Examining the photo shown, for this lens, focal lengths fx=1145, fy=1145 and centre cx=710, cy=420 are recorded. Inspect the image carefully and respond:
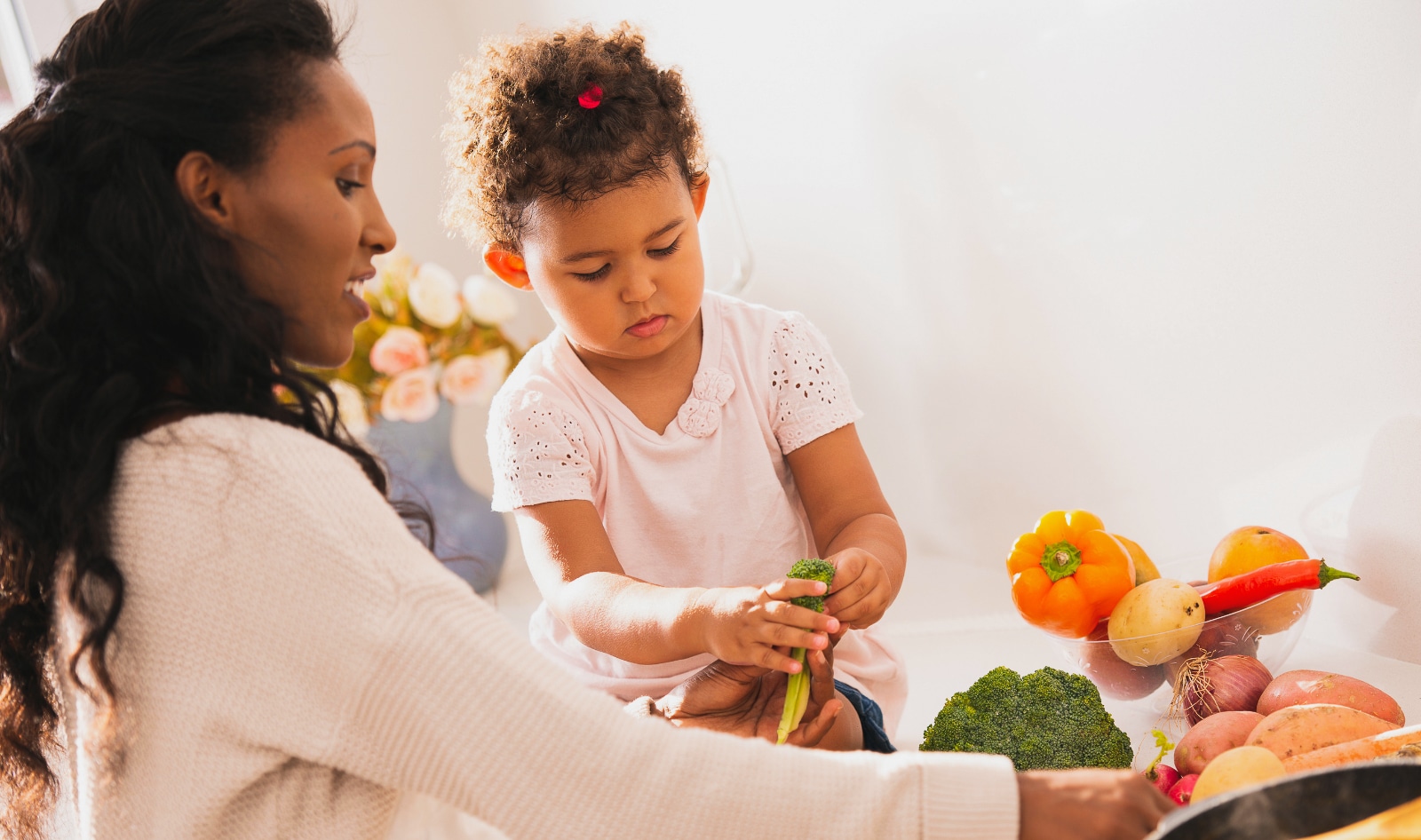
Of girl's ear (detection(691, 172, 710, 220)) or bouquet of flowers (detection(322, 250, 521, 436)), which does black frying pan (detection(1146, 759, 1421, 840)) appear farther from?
bouquet of flowers (detection(322, 250, 521, 436))

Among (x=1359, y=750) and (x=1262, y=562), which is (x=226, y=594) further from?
(x=1262, y=562)

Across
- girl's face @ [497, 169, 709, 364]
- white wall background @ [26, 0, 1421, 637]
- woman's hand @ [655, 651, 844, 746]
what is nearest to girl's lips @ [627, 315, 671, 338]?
girl's face @ [497, 169, 709, 364]

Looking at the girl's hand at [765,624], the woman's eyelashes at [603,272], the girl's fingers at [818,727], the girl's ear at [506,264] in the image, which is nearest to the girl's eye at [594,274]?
the woman's eyelashes at [603,272]

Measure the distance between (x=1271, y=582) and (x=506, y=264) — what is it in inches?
34.3

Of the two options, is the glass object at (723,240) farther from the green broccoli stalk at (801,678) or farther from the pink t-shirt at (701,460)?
the green broccoli stalk at (801,678)

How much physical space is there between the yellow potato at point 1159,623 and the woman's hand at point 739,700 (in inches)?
12.7

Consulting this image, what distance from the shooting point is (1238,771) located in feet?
2.64

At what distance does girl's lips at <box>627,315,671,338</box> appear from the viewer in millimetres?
1197

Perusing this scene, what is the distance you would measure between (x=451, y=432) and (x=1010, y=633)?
96 cm

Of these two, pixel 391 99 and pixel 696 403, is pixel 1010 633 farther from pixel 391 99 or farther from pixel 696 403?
pixel 391 99

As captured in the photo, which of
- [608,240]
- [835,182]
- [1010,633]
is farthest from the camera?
[835,182]

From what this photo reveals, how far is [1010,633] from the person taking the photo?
163 cm

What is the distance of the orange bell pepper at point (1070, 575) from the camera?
1226mm

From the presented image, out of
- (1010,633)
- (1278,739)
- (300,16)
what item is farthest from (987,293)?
(300,16)
